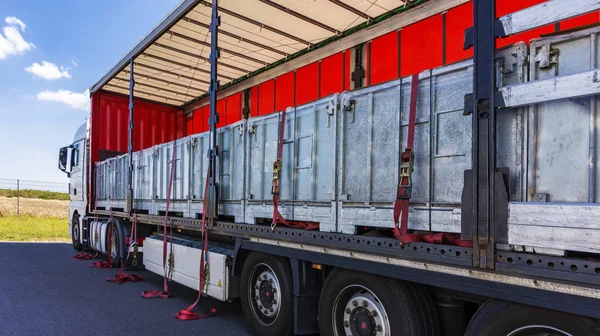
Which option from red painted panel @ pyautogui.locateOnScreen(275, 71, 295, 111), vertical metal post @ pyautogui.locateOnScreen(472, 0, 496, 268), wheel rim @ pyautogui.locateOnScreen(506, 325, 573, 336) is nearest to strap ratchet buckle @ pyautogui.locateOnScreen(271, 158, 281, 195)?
vertical metal post @ pyautogui.locateOnScreen(472, 0, 496, 268)

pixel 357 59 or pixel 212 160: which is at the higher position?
pixel 357 59

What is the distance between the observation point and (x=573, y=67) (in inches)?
86.0

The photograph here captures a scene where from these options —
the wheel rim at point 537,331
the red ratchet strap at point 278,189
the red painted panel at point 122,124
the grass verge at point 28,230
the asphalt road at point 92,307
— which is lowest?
the grass verge at point 28,230

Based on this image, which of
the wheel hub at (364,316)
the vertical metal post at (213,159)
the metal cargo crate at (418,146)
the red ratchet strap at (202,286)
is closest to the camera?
the metal cargo crate at (418,146)

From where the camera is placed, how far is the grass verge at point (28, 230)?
15.6 metres

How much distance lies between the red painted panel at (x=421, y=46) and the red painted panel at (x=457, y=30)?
0.15 m

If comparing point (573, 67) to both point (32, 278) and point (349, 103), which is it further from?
point (32, 278)

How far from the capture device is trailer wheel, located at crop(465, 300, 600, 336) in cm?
212

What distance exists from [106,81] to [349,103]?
8.38 meters

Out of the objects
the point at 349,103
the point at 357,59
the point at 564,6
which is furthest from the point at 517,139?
the point at 357,59

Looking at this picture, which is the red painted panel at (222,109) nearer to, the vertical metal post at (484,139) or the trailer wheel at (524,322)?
the vertical metal post at (484,139)

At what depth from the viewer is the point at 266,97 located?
947 centimetres

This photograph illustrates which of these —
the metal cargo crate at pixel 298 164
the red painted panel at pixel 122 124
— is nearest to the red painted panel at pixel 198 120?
the red painted panel at pixel 122 124

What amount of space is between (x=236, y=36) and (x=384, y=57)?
9.31ft
